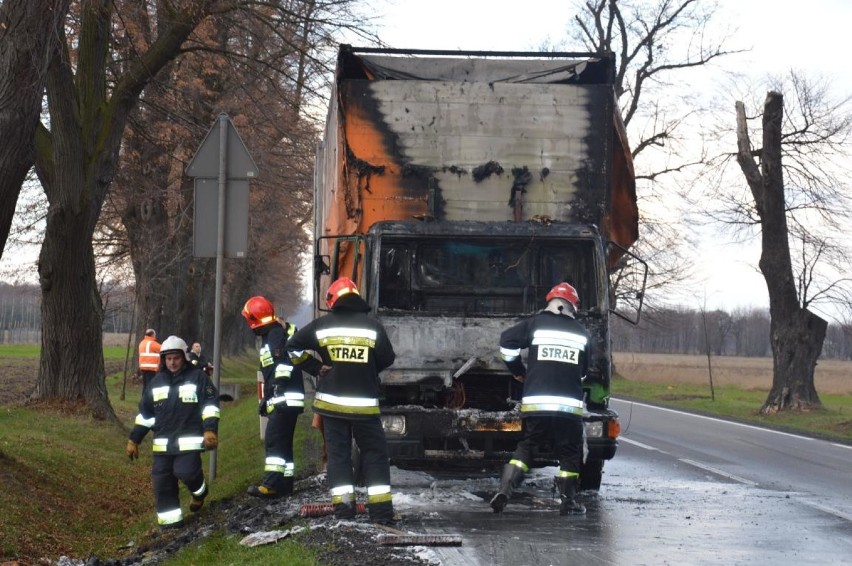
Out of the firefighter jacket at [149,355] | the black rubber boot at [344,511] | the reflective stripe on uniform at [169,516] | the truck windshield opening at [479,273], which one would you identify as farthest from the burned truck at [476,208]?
the firefighter jacket at [149,355]

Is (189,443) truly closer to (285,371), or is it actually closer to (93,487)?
(285,371)

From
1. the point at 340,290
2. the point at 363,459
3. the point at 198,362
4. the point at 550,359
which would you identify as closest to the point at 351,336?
the point at 340,290

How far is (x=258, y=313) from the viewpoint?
33.7 ft

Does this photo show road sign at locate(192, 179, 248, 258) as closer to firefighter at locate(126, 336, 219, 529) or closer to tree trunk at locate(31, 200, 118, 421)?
firefighter at locate(126, 336, 219, 529)

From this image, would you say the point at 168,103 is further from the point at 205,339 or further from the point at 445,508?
the point at 205,339

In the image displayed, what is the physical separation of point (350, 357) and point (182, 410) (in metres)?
1.72


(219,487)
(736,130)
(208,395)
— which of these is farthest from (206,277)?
(208,395)

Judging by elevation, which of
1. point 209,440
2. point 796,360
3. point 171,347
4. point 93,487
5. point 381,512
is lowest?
point 93,487

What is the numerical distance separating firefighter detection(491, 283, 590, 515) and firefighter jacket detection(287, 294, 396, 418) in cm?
110

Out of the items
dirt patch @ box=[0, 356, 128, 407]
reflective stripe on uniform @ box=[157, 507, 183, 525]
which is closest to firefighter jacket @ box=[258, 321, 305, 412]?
reflective stripe on uniform @ box=[157, 507, 183, 525]

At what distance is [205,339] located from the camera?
35.6 meters

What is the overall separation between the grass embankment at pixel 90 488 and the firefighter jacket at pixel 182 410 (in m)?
0.75

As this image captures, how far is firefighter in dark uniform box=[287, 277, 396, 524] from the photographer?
27.8 ft

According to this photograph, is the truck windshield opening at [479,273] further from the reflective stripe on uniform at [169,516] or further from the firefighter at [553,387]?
the reflective stripe on uniform at [169,516]
